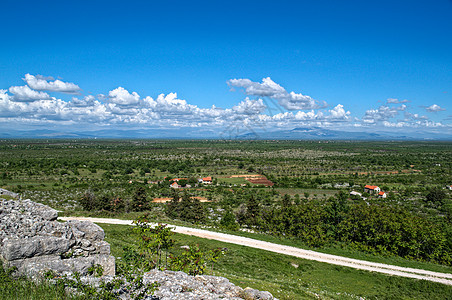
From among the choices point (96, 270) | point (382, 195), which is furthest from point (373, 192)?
point (96, 270)

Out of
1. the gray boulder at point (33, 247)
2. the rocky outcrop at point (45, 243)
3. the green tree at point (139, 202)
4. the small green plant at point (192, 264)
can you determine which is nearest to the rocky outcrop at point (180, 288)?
the small green plant at point (192, 264)

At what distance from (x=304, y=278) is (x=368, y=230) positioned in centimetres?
1563

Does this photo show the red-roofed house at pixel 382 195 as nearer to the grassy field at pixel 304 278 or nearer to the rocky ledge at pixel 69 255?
the grassy field at pixel 304 278

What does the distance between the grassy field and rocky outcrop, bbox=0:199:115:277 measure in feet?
18.0

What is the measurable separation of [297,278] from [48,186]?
7191cm

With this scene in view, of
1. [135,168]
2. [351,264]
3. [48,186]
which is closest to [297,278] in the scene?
[351,264]

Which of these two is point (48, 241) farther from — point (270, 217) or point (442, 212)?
point (442, 212)

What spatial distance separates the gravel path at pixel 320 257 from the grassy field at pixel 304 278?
129 cm

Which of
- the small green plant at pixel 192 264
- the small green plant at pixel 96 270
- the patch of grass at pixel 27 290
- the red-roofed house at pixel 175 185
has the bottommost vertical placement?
the red-roofed house at pixel 175 185

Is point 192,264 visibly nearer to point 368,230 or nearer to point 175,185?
point 368,230

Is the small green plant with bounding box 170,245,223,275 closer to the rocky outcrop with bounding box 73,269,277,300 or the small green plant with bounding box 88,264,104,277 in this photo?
the rocky outcrop with bounding box 73,269,277,300

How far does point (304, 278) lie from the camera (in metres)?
20.1

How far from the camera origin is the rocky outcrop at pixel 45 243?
9.88 m

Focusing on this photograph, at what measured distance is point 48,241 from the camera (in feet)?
36.2
